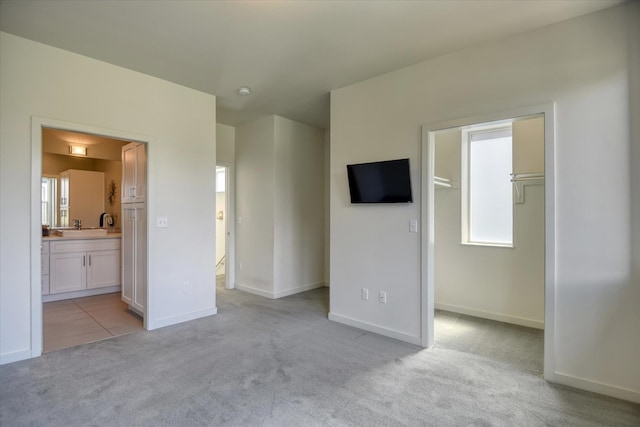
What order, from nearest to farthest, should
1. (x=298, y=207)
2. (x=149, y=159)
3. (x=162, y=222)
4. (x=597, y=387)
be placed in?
(x=597, y=387) → (x=149, y=159) → (x=162, y=222) → (x=298, y=207)

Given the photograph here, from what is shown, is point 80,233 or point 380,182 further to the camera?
point 80,233

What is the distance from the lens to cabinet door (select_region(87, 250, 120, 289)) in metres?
4.86

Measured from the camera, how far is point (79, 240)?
187 inches

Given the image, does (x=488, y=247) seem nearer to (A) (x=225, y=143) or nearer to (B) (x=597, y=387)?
(B) (x=597, y=387)

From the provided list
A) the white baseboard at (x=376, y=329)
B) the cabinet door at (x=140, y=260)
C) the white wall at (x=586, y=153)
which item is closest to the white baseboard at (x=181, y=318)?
the cabinet door at (x=140, y=260)

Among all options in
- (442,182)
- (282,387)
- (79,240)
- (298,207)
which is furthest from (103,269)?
(442,182)

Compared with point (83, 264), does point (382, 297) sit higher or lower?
lower

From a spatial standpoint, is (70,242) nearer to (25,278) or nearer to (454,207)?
(25,278)

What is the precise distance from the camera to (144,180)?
3727 millimetres

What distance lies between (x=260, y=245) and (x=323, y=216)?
51.0 inches

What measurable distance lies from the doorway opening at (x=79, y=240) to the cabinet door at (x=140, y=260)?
0.04 ft

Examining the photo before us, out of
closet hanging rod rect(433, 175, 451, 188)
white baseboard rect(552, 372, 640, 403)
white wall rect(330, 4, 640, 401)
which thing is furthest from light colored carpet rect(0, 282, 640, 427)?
closet hanging rod rect(433, 175, 451, 188)

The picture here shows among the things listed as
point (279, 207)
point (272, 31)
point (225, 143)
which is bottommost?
point (279, 207)

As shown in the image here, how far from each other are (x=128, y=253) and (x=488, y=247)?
4539mm
